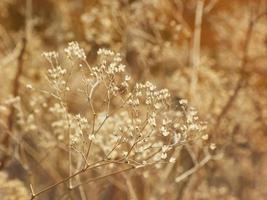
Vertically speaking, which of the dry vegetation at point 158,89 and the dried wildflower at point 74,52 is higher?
the dry vegetation at point 158,89

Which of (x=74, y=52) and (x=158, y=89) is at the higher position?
(x=158, y=89)

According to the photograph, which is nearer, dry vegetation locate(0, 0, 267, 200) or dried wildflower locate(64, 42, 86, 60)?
dried wildflower locate(64, 42, 86, 60)

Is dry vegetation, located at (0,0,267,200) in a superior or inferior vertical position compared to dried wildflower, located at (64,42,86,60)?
superior

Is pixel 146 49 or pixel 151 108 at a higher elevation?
pixel 146 49

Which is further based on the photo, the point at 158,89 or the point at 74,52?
the point at 158,89

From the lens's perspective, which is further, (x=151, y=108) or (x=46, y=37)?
(x=46, y=37)

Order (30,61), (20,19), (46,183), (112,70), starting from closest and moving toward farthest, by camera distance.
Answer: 1. (112,70)
2. (30,61)
3. (46,183)
4. (20,19)

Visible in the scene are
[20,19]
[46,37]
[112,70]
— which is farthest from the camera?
[20,19]

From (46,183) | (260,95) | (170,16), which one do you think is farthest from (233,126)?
(46,183)

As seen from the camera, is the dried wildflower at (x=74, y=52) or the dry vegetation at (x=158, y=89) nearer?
the dried wildflower at (x=74, y=52)

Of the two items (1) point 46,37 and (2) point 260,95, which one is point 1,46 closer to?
(1) point 46,37

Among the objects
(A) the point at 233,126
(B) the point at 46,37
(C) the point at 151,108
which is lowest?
(C) the point at 151,108
